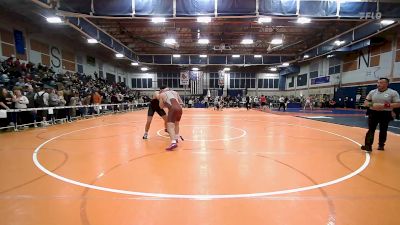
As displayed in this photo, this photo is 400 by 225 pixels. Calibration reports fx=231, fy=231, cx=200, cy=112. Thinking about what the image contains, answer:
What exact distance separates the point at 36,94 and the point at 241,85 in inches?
1324

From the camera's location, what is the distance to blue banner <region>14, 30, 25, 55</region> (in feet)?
52.5

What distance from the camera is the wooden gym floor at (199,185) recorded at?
2.50 m

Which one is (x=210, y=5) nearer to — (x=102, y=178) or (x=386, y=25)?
(x=102, y=178)

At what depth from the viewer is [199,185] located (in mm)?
3371

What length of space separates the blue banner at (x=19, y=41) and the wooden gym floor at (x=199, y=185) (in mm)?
13974

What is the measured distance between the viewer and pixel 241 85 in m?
40.2

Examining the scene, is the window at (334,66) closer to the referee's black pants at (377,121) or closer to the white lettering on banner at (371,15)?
the white lettering on banner at (371,15)

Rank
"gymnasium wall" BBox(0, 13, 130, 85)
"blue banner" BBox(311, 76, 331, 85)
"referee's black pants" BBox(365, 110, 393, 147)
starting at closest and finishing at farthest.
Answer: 1. "referee's black pants" BBox(365, 110, 393, 147)
2. "gymnasium wall" BBox(0, 13, 130, 85)
3. "blue banner" BBox(311, 76, 331, 85)

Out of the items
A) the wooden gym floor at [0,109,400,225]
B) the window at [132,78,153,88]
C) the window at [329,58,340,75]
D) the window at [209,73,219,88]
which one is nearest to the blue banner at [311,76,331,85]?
the window at [329,58,340,75]

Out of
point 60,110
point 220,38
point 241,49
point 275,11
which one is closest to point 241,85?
point 241,49

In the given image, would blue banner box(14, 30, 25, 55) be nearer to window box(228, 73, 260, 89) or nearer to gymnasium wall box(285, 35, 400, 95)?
gymnasium wall box(285, 35, 400, 95)

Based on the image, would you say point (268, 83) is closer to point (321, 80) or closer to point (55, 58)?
point (321, 80)

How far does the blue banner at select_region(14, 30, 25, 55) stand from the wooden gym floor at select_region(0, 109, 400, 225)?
1397 centimetres

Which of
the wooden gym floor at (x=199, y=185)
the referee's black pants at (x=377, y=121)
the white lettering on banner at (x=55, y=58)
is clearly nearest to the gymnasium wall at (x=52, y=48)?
the white lettering on banner at (x=55, y=58)
